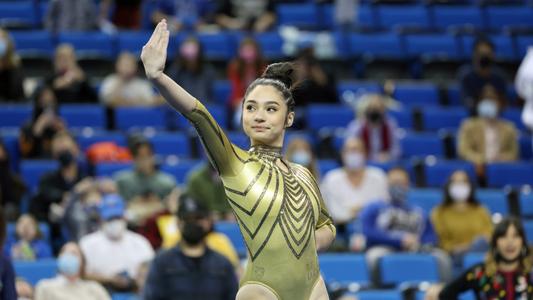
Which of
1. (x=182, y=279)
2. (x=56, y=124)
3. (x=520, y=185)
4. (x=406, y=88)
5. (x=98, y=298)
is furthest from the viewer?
(x=406, y=88)

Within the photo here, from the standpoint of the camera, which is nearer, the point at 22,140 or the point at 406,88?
the point at 22,140

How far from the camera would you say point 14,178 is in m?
9.66

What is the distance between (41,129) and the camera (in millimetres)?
10312

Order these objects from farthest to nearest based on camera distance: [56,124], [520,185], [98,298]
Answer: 1. [520,185]
2. [56,124]
3. [98,298]

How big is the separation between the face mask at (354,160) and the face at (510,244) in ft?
12.1

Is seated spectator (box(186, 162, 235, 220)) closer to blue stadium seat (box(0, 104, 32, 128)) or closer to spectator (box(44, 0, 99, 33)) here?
blue stadium seat (box(0, 104, 32, 128))

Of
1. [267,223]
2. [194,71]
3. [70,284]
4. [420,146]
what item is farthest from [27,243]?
[267,223]

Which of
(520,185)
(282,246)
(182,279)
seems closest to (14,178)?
(182,279)

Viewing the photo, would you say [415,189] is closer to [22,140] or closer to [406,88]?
[406,88]

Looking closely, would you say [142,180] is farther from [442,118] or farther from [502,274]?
[502,274]

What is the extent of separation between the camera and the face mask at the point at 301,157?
9422 millimetres

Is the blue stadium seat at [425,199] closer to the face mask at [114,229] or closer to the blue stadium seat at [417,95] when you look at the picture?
the blue stadium seat at [417,95]

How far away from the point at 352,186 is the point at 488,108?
193 centimetres

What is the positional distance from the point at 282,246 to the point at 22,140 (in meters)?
6.39
